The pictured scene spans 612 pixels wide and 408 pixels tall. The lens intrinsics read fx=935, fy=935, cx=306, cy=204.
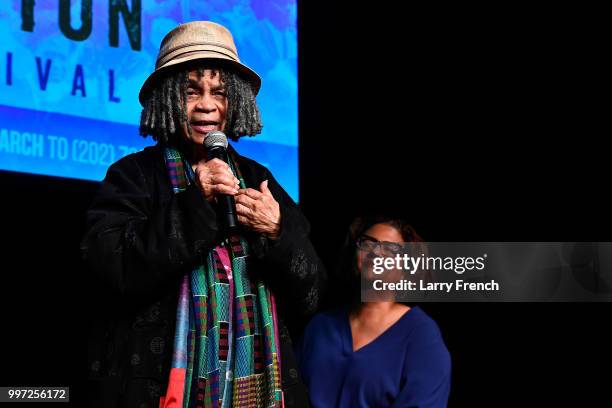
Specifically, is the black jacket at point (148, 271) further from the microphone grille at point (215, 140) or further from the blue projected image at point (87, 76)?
the blue projected image at point (87, 76)

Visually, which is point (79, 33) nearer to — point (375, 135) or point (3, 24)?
point (3, 24)

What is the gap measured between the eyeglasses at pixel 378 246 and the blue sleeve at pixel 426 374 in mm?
256

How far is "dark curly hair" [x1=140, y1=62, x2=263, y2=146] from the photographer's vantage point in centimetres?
174

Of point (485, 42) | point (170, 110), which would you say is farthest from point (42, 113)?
point (485, 42)

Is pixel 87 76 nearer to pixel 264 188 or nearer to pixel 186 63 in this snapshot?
pixel 186 63

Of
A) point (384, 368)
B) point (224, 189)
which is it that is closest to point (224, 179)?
point (224, 189)

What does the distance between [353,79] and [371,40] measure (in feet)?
0.64

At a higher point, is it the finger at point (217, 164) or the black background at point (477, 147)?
the black background at point (477, 147)

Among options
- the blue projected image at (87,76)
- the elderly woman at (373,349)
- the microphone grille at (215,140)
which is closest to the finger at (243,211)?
the microphone grille at (215,140)

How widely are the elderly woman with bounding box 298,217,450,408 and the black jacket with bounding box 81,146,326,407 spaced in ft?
2.51

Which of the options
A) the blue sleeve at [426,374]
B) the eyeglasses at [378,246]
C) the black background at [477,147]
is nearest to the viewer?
the blue sleeve at [426,374]

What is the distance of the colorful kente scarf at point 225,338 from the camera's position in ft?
5.14

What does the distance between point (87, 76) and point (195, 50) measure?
1.48 m

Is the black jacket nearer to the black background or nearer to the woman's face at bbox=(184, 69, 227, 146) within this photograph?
the woman's face at bbox=(184, 69, 227, 146)
